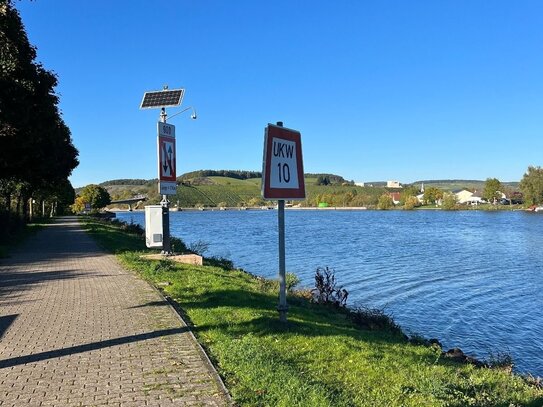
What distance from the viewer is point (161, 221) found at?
16438mm

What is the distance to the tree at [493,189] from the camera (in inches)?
5162

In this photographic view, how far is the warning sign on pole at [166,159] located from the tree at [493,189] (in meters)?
128

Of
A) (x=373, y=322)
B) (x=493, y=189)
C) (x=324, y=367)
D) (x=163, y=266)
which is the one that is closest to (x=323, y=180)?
(x=493, y=189)

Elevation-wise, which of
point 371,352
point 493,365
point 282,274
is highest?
point 282,274

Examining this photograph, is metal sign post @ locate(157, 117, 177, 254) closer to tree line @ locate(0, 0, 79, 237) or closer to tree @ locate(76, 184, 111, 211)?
tree line @ locate(0, 0, 79, 237)

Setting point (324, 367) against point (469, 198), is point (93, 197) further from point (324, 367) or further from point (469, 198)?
point (469, 198)

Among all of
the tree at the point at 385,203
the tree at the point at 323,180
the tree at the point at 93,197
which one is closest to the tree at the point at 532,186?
the tree at the point at 385,203

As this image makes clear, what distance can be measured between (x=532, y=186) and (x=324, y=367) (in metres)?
118

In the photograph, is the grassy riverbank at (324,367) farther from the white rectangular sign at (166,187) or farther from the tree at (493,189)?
the tree at (493,189)

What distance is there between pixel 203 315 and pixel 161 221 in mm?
8550

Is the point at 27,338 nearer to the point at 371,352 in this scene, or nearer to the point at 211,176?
the point at 371,352

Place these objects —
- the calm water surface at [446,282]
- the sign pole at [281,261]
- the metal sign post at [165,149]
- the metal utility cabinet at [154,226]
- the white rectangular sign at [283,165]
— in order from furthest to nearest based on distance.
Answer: the metal utility cabinet at [154,226]
the metal sign post at [165,149]
the calm water surface at [446,282]
the sign pole at [281,261]
the white rectangular sign at [283,165]

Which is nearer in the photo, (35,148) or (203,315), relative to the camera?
(203,315)

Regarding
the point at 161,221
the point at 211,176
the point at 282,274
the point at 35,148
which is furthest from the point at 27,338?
the point at 211,176
